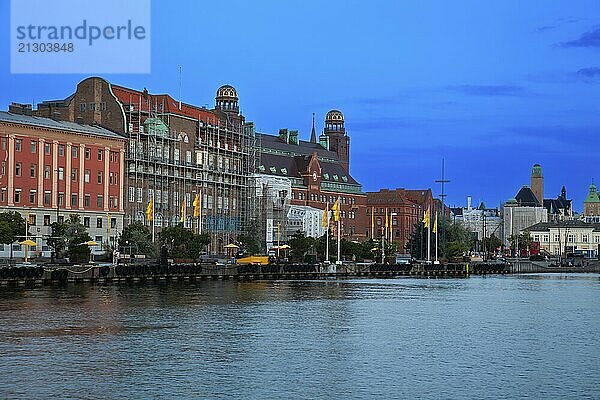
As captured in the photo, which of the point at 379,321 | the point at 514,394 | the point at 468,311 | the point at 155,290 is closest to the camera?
the point at 514,394

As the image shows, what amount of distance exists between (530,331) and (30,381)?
103ft

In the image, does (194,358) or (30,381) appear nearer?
(30,381)

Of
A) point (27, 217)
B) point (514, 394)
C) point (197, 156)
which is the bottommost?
point (514, 394)

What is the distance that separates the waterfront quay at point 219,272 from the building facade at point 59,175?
57.9 ft

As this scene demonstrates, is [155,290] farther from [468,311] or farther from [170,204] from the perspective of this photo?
[170,204]

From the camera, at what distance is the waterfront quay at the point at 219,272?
309 feet

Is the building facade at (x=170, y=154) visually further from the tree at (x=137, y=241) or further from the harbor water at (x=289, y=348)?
the harbor water at (x=289, y=348)

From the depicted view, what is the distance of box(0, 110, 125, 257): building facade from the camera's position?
12494 cm

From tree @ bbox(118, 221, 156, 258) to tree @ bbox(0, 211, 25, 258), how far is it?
18.1m

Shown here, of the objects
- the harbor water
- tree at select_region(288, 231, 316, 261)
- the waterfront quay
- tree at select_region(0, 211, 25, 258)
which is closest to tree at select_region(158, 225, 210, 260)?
the waterfront quay

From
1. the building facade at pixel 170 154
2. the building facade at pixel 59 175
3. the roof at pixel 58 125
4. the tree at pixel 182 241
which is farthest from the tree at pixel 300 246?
the roof at pixel 58 125

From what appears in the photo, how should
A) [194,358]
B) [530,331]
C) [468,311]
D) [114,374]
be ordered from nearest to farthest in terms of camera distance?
1. [114,374]
2. [194,358]
3. [530,331]
4. [468,311]

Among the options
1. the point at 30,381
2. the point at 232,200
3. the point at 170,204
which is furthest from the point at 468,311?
the point at 232,200

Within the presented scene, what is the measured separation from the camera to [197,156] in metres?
158
